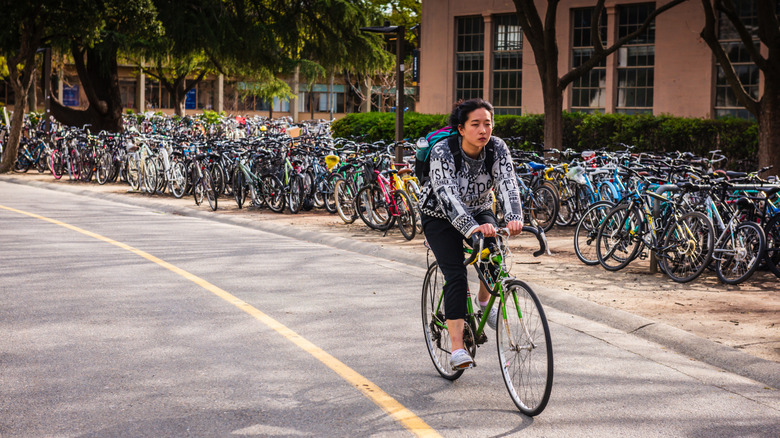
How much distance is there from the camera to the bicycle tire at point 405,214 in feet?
43.3

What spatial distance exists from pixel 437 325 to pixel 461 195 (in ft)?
2.99

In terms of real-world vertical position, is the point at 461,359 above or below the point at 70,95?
below

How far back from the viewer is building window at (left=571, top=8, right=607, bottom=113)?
27219 millimetres

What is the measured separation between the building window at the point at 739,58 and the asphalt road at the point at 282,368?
16747mm

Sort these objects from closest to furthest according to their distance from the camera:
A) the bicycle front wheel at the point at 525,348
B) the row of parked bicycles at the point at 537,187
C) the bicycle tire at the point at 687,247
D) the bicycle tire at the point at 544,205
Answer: the bicycle front wheel at the point at 525,348
the bicycle tire at the point at 687,247
the row of parked bicycles at the point at 537,187
the bicycle tire at the point at 544,205

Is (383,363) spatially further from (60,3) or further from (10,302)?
(60,3)

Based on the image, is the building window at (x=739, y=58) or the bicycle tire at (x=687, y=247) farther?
the building window at (x=739, y=58)

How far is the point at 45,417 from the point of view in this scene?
16.4 ft

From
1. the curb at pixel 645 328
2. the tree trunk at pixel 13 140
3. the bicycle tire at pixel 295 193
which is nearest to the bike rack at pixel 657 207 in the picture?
the curb at pixel 645 328

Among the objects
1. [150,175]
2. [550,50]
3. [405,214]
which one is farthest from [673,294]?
[150,175]

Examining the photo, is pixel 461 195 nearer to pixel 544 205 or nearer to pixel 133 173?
pixel 544 205

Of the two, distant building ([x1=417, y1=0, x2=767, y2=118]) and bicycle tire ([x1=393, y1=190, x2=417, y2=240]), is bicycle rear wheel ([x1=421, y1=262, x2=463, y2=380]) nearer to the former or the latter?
bicycle tire ([x1=393, y1=190, x2=417, y2=240])

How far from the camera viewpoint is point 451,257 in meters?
5.49

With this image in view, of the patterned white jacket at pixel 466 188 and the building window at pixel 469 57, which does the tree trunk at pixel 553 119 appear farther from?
the building window at pixel 469 57
